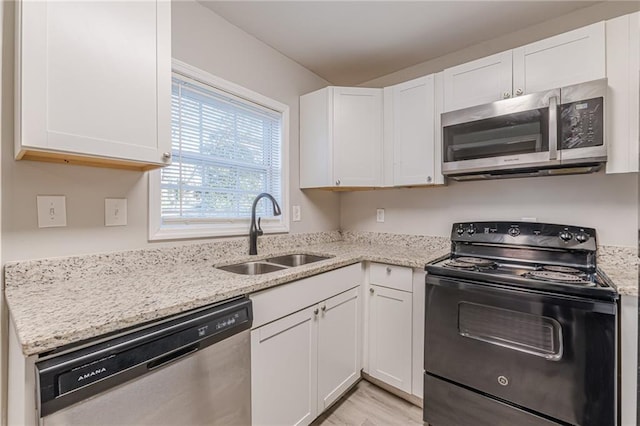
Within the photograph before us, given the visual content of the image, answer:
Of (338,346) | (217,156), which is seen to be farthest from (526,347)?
(217,156)

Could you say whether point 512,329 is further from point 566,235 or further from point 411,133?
point 411,133

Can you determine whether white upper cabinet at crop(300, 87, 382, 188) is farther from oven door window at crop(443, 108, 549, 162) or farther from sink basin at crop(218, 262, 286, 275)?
sink basin at crop(218, 262, 286, 275)

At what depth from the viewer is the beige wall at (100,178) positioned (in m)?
1.10

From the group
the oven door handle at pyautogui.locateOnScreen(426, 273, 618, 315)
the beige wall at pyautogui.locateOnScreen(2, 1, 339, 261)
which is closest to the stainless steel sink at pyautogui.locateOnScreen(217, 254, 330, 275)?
the beige wall at pyautogui.locateOnScreen(2, 1, 339, 261)

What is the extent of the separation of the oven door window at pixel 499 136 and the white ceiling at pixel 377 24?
2.28 feet

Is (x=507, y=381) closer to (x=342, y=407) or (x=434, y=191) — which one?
(x=342, y=407)

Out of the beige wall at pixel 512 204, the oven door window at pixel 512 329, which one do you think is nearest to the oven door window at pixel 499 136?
the beige wall at pixel 512 204

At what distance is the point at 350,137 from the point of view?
2.27 metres

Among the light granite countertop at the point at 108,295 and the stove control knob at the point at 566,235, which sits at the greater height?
the stove control knob at the point at 566,235

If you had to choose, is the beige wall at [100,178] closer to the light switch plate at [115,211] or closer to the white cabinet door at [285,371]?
the light switch plate at [115,211]

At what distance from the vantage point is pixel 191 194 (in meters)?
1.73

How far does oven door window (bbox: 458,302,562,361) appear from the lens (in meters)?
1.30

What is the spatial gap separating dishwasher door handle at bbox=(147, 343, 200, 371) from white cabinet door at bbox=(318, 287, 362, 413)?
0.79 meters

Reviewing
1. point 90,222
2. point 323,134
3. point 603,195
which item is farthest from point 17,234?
point 603,195
